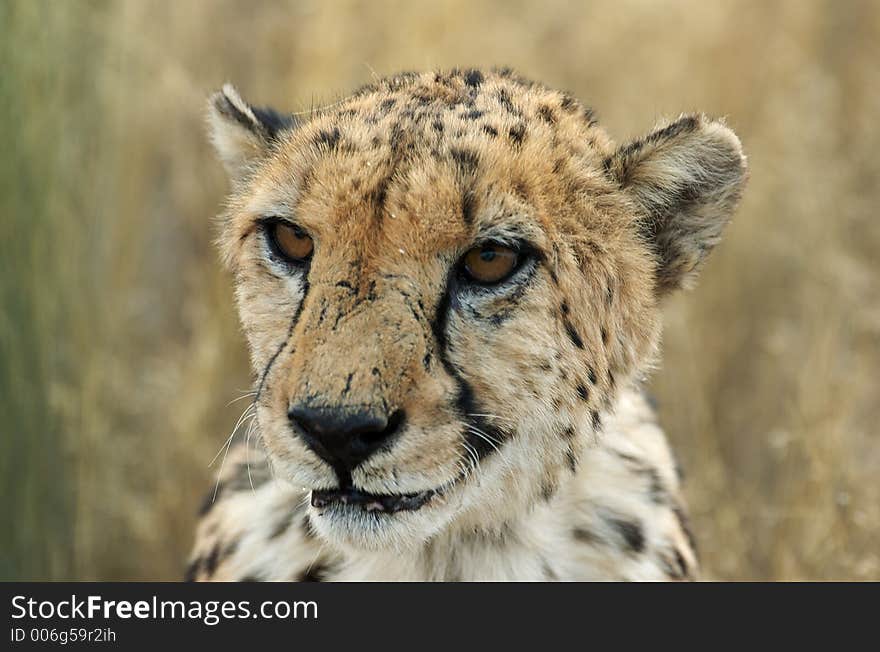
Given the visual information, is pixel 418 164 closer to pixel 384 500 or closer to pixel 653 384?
pixel 384 500

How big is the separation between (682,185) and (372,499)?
84cm

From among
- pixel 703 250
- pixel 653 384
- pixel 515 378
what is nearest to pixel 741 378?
pixel 653 384

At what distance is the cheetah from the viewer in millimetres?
1897

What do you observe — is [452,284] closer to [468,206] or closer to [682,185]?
[468,206]

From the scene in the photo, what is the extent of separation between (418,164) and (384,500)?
22.0 inches

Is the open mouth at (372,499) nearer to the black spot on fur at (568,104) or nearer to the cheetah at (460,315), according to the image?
the cheetah at (460,315)

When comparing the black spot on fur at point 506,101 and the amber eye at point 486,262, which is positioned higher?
the black spot on fur at point 506,101

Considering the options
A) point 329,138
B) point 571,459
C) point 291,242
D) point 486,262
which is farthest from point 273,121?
point 571,459

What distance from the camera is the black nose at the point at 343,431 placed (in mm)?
1795

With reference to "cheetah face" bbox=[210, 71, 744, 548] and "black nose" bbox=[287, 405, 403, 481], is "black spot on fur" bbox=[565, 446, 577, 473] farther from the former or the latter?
"black nose" bbox=[287, 405, 403, 481]

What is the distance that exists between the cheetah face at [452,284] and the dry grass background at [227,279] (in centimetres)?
120

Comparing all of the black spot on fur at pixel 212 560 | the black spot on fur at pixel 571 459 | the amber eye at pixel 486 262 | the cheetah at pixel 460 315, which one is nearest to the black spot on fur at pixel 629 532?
the cheetah at pixel 460 315

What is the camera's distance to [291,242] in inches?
83.0

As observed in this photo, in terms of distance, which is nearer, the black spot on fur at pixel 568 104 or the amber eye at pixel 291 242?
the amber eye at pixel 291 242
